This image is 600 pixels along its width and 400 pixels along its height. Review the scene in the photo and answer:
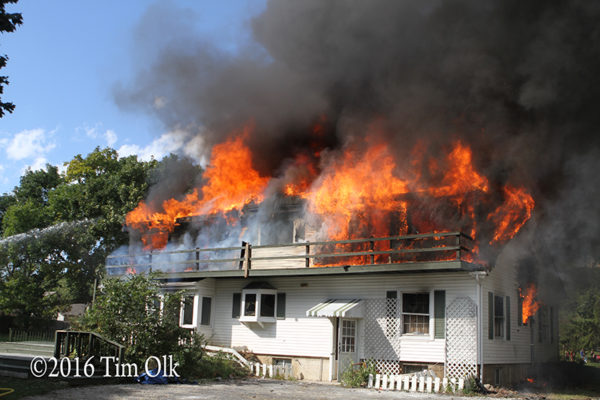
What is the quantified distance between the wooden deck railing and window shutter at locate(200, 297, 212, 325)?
1.68 meters

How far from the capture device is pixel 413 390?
17000 mm

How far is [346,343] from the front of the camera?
65.3ft

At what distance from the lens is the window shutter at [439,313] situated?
1825 cm

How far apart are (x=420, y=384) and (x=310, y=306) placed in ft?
18.3

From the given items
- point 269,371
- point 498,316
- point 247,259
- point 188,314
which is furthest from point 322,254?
point 498,316

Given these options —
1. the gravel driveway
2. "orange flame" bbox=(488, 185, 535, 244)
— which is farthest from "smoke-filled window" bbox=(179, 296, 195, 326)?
"orange flame" bbox=(488, 185, 535, 244)

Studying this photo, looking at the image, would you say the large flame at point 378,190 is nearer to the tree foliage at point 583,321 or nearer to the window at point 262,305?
the window at point 262,305

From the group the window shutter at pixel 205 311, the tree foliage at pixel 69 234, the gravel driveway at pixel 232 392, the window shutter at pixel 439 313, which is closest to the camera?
the gravel driveway at pixel 232 392

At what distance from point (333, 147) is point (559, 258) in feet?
49.9

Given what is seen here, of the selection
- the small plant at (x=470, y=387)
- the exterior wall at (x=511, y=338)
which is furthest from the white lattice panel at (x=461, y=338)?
the exterior wall at (x=511, y=338)

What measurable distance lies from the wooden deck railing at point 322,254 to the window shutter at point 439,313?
4.92 feet

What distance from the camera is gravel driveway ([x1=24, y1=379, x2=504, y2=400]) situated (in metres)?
13.1

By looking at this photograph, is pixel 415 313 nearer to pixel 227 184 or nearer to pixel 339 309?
pixel 339 309

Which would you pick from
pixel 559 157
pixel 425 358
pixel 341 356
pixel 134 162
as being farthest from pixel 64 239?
pixel 559 157
